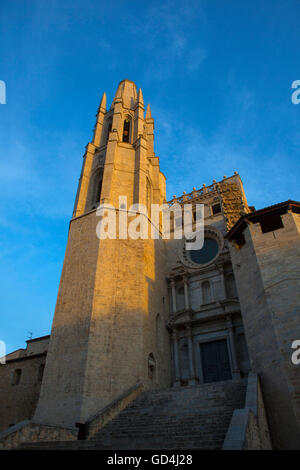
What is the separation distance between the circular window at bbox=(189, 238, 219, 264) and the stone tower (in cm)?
208

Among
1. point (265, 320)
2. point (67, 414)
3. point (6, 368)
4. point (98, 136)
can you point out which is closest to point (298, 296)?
point (265, 320)

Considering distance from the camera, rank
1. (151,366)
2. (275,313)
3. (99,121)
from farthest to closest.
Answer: (99,121)
(151,366)
(275,313)

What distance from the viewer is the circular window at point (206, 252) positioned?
18.2m

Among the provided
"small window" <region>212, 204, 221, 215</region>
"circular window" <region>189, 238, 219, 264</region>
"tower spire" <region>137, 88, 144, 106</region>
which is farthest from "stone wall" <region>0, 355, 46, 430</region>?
"tower spire" <region>137, 88, 144, 106</region>

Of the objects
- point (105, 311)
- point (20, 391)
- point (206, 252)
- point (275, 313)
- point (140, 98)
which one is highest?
point (140, 98)

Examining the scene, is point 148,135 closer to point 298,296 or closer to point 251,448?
point 298,296

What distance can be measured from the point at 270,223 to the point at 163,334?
7.83 m

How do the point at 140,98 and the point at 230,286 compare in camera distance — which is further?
the point at 140,98

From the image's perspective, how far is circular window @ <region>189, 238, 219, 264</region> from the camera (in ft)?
59.8

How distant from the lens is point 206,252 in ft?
61.0

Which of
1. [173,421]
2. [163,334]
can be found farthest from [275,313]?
[163,334]

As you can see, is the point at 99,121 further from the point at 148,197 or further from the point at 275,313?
the point at 275,313

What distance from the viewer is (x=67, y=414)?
36.2 ft
